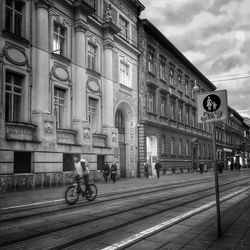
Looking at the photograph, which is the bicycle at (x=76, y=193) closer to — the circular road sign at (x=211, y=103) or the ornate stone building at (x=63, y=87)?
the ornate stone building at (x=63, y=87)

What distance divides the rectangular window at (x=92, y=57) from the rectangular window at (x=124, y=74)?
3.94 metres

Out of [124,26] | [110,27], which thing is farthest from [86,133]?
[124,26]

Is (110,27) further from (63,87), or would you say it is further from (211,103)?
(211,103)

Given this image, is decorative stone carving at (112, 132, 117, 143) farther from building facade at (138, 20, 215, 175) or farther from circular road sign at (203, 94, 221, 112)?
circular road sign at (203, 94, 221, 112)

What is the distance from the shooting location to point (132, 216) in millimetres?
8703

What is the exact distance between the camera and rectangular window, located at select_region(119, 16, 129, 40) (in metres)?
29.8

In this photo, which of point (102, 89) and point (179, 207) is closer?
point (179, 207)

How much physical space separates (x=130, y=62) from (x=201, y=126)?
24121mm

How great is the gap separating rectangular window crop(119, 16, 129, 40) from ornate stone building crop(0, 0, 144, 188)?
3.5 inches

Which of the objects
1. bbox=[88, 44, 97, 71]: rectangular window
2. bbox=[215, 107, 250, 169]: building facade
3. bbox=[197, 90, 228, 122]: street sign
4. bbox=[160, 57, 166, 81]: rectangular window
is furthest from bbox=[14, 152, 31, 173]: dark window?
bbox=[215, 107, 250, 169]: building facade

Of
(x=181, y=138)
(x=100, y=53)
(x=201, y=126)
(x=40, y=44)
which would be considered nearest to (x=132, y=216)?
(x=40, y=44)

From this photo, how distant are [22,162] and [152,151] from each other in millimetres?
18116

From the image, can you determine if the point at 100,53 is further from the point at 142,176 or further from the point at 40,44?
the point at 142,176

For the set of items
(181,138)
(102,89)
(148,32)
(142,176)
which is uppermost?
(148,32)
